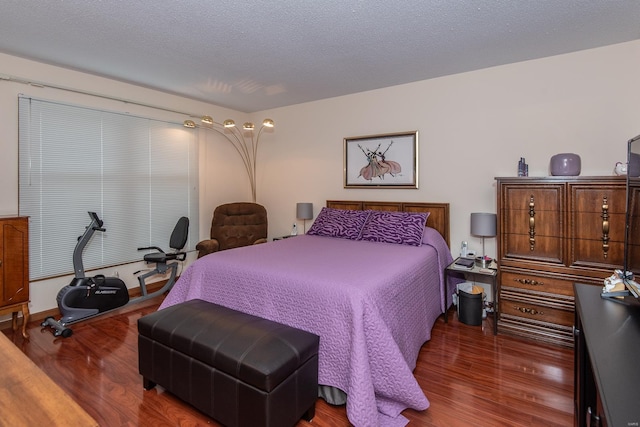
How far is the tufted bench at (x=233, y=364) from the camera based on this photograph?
1.61 meters

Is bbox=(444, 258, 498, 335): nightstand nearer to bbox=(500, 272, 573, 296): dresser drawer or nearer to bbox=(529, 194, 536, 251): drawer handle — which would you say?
bbox=(500, 272, 573, 296): dresser drawer

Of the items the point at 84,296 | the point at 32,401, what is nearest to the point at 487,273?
the point at 32,401

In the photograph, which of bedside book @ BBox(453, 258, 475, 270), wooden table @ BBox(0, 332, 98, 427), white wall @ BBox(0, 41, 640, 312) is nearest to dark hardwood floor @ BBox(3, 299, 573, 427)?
bedside book @ BBox(453, 258, 475, 270)

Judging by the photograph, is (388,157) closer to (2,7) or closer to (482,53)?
(482,53)

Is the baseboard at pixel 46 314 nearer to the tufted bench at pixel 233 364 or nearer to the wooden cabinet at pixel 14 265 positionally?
the wooden cabinet at pixel 14 265

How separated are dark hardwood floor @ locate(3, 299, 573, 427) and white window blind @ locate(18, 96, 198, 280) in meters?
0.89

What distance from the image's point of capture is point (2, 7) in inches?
86.0

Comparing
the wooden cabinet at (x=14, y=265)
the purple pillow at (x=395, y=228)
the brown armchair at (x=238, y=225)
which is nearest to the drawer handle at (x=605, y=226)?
the purple pillow at (x=395, y=228)

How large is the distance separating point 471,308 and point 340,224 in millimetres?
1561

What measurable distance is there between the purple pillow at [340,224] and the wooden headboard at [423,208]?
0.35m

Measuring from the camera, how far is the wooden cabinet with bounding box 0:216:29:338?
271cm

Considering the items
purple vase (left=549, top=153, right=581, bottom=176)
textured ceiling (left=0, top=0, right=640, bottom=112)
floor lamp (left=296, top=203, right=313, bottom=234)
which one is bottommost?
floor lamp (left=296, top=203, right=313, bottom=234)

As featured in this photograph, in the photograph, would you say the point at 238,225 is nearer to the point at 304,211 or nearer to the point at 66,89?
the point at 304,211

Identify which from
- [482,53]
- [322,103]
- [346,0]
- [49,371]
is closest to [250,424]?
[49,371]
